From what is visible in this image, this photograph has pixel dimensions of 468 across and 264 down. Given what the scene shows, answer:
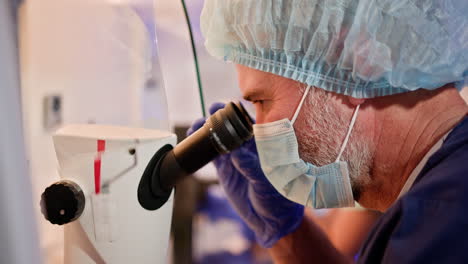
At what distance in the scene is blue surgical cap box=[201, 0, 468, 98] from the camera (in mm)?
655

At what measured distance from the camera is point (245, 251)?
191 cm

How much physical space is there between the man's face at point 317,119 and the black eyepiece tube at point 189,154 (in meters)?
0.09

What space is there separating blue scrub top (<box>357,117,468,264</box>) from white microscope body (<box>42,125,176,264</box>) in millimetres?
387

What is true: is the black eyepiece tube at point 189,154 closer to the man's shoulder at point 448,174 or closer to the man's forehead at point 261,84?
the man's forehead at point 261,84

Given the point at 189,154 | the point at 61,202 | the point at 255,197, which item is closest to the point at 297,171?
the point at 189,154

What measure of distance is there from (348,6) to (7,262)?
2.43ft

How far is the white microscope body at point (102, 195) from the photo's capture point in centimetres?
63

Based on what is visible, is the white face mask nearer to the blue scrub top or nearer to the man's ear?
the man's ear

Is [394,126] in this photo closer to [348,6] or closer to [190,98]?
[348,6]

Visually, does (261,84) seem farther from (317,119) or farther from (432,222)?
(432,222)

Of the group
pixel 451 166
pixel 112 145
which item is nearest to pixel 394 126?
pixel 451 166

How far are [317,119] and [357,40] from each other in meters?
0.17

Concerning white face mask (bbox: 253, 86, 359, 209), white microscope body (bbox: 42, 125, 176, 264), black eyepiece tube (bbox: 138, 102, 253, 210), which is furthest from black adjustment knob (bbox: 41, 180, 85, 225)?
white face mask (bbox: 253, 86, 359, 209)

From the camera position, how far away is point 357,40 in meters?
0.67
